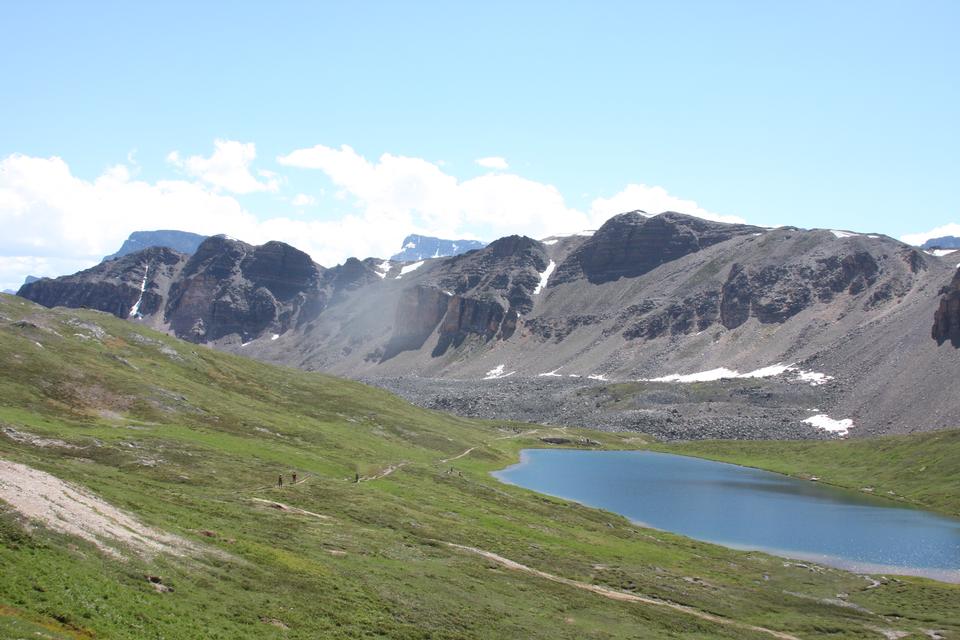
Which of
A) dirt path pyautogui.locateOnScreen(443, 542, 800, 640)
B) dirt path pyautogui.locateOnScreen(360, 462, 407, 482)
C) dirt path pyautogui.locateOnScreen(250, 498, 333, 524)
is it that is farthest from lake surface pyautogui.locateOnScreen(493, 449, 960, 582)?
dirt path pyautogui.locateOnScreen(250, 498, 333, 524)

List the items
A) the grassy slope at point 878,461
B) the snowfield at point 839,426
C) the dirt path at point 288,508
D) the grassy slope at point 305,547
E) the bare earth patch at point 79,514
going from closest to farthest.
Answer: the grassy slope at point 305,547 → the bare earth patch at point 79,514 → the dirt path at point 288,508 → the grassy slope at point 878,461 → the snowfield at point 839,426

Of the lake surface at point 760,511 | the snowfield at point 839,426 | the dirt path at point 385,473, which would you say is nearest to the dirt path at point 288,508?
the dirt path at point 385,473

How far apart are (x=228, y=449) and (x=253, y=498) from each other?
85.7 ft

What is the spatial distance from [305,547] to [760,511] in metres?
85.1

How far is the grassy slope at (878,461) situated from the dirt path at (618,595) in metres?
79.3

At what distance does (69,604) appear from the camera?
2642 cm

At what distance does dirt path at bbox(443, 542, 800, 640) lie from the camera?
5159cm

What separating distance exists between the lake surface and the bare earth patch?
71.8m

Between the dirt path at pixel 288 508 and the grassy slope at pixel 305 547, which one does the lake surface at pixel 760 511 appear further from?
the dirt path at pixel 288 508

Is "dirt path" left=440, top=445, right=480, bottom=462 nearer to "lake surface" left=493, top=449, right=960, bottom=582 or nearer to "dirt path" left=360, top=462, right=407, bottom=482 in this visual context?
"lake surface" left=493, top=449, right=960, bottom=582

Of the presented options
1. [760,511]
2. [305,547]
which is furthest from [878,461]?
[305,547]

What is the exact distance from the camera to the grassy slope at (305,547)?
30828 mm

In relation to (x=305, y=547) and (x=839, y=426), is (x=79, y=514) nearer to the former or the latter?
(x=305, y=547)

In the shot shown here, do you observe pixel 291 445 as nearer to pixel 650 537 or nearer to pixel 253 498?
pixel 253 498
